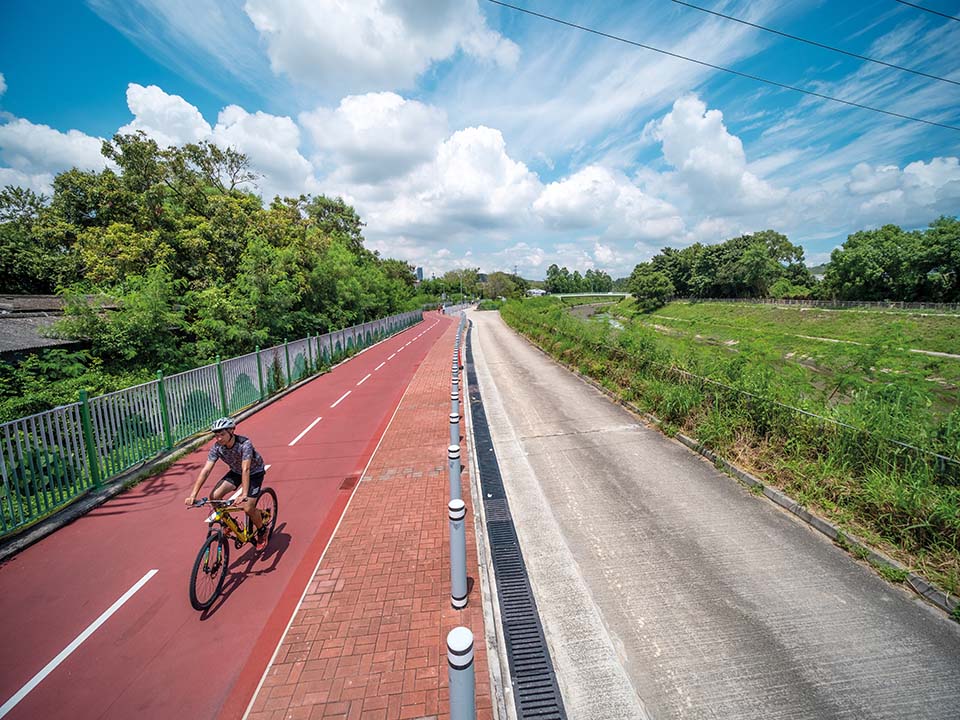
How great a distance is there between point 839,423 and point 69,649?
31.3 feet

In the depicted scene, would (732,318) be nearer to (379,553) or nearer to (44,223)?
(379,553)

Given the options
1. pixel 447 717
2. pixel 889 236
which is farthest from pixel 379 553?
pixel 889 236

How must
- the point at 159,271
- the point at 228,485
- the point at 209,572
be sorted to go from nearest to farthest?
the point at 209,572 < the point at 228,485 < the point at 159,271

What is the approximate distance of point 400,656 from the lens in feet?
11.4

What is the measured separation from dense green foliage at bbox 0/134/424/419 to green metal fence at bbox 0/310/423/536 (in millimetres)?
1781

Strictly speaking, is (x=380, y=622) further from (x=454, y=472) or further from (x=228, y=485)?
(x=228, y=485)

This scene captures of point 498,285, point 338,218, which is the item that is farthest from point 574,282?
point 338,218

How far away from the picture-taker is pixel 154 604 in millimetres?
4258

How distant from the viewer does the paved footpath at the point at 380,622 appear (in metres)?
3.11

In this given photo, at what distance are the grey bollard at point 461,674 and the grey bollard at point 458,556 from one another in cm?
160

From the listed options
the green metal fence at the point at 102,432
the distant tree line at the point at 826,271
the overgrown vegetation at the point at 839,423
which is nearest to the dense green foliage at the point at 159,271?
the green metal fence at the point at 102,432

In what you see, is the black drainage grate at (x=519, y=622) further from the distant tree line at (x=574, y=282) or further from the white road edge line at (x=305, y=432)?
the distant tree line at (x=574, y=282)

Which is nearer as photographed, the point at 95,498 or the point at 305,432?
the point at 95,498

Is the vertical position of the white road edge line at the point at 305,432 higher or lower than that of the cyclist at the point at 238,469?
lower
